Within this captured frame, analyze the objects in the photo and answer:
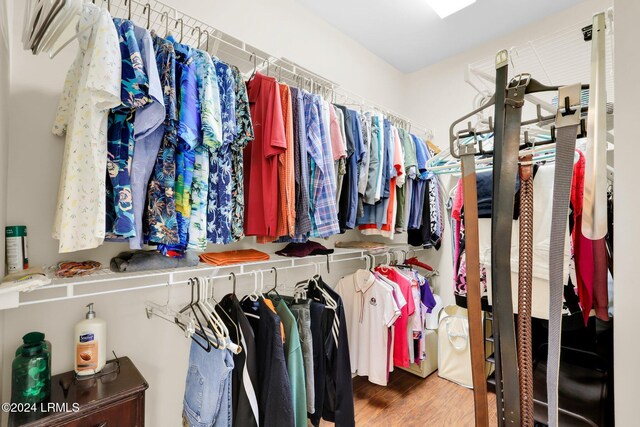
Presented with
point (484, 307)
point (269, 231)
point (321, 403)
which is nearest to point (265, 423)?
point (321, 403)

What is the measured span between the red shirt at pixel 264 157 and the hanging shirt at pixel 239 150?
10cm

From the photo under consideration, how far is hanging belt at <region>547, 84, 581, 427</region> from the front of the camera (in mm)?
449

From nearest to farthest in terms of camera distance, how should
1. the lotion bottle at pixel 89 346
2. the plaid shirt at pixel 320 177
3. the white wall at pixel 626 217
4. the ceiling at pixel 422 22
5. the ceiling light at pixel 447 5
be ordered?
the white wall at pixel 626 217, the lotion bottle at pixel 89 346, the plaid shirt at pixel 320 177, the ceiling light at pixel 447 5, the ceiling at pixel 422 22

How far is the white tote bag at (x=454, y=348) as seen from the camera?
6.79 ft

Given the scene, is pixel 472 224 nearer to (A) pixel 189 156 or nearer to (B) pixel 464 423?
(A) pixel 189 156

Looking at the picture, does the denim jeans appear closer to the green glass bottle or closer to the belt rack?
the green glass bottle

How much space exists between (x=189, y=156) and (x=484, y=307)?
1194 mm

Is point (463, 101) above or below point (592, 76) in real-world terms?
above

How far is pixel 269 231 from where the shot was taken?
1276 mm

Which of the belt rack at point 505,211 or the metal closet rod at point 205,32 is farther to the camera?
the metal closet rod at point 205,32

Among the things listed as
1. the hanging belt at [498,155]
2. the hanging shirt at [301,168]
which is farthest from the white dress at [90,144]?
the hanging belt at [498,155]

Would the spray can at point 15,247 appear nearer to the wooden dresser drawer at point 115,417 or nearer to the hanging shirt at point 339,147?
the wooden dresser drawer at point 115,417

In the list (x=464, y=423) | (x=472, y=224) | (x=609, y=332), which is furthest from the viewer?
(x=464, y=423)

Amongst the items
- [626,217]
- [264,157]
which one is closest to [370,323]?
[264,157]
